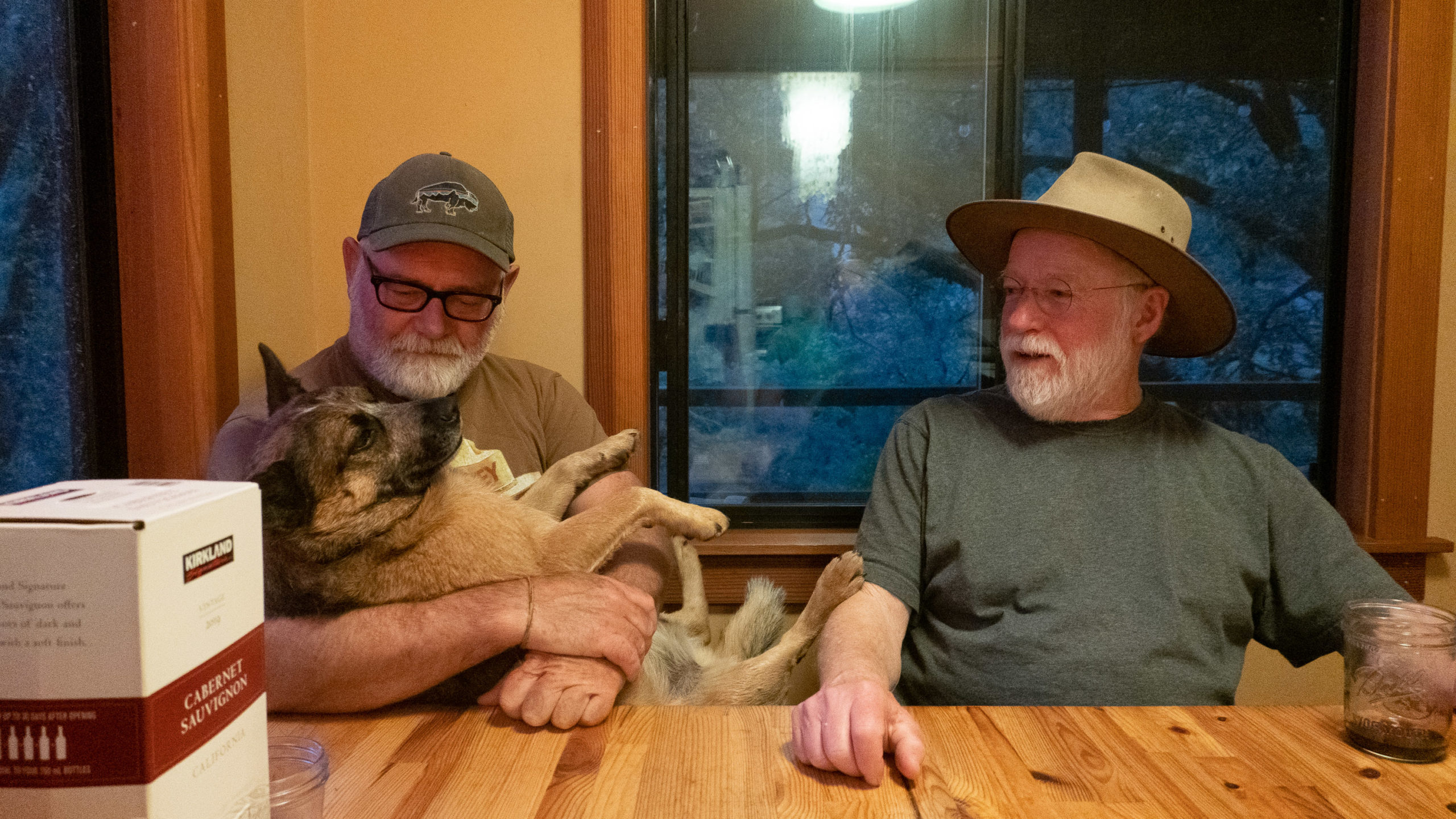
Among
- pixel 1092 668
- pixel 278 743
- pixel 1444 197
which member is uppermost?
pixel 1444 197

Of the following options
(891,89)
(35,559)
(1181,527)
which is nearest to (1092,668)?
(1181,527)

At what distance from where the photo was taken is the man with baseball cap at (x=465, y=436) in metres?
1.18

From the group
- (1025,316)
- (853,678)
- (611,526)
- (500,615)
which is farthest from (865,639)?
(1025,316)

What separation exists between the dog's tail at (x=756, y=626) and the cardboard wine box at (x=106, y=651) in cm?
150

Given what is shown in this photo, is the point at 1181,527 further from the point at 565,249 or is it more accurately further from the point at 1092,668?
the point at 565,249

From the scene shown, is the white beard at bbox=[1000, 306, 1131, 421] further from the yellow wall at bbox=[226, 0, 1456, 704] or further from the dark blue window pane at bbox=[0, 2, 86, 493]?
the dark blue window pane at bbox=[0, 2, 86, 493]

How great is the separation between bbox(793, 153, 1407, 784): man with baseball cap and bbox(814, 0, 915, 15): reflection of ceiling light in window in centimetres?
101

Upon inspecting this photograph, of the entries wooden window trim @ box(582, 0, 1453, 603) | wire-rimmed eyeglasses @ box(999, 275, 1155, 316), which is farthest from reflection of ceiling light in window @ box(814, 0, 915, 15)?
wire-rimmed eyeglasses @ box(999, 275, 1155, 316)

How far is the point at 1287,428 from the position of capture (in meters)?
2.82

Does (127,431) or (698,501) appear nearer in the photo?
(127,431)

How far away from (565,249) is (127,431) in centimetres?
117

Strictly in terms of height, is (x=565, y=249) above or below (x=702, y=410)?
above

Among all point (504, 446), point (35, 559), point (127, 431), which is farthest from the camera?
point (504, 446)

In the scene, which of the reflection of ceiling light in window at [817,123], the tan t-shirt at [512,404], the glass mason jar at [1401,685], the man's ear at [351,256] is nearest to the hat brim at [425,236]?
the man's ear at [351,256]
